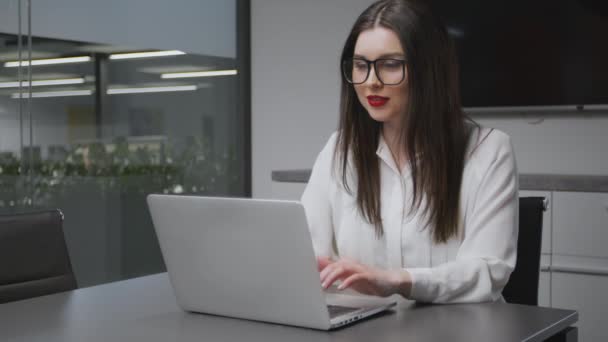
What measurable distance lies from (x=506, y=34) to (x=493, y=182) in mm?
2504

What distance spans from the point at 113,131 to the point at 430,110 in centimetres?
273

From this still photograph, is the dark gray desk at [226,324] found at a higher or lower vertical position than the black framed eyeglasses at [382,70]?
Result: lower

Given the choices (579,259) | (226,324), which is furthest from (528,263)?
(579,259)

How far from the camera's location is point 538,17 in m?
3.96

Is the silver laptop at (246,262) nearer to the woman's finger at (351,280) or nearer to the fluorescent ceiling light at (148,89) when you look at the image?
the woman's finger at (351,280)

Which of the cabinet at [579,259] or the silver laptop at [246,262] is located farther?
the cabinet at [579,259]

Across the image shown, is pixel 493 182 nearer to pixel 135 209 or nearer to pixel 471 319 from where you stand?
pixel 471 319

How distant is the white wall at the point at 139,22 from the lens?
12.4 feet

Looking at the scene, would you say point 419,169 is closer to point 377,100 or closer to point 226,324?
point 377,100

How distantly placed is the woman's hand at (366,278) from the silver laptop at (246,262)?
30 mm

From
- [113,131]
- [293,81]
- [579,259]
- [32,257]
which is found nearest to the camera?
[32,257]

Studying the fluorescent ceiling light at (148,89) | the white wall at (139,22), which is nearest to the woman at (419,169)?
the white wall at (139,22)

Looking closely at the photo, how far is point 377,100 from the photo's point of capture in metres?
1.69

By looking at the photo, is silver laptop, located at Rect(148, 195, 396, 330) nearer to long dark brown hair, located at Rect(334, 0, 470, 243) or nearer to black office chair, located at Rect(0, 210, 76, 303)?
long dark brown hair, located at Rect(334, 0, 470, 243)
